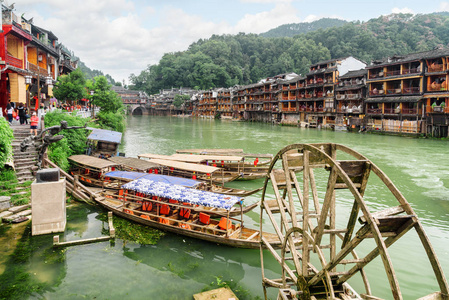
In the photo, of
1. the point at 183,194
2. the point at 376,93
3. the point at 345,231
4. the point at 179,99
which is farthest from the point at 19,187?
the point at 179,99

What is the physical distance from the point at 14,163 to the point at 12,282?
8.83 meters

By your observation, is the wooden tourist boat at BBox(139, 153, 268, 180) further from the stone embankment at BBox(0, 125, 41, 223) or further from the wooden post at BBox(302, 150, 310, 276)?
the wooden post at BBox(302, 150, 310, 276)

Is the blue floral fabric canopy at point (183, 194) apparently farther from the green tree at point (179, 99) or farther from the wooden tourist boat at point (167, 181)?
the green tree at point (179, 99)

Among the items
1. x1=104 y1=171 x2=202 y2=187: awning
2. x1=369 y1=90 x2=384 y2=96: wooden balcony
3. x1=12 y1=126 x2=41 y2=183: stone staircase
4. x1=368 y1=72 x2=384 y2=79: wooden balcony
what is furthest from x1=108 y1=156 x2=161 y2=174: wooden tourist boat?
x1=368 y1=72 x2=384 y2=79: wooden balcony

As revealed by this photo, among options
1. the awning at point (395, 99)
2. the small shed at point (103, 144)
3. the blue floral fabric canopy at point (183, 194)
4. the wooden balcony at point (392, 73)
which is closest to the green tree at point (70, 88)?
the small shed at point (103, 144)

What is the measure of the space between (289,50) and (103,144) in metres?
107

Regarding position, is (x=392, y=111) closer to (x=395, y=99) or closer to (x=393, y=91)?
(x=395, y=99)

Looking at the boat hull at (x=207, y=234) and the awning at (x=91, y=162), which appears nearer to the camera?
the boat hull at (x=207, y=234)

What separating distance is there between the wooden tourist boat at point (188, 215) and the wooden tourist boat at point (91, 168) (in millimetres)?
2908

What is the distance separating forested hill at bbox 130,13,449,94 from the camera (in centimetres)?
9812

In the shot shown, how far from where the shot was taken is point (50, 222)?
476 inches

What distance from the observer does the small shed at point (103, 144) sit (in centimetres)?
2392

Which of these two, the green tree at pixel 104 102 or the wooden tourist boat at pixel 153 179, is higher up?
the green tree at pixel 104 102

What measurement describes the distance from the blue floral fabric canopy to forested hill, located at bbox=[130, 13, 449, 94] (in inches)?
3772
